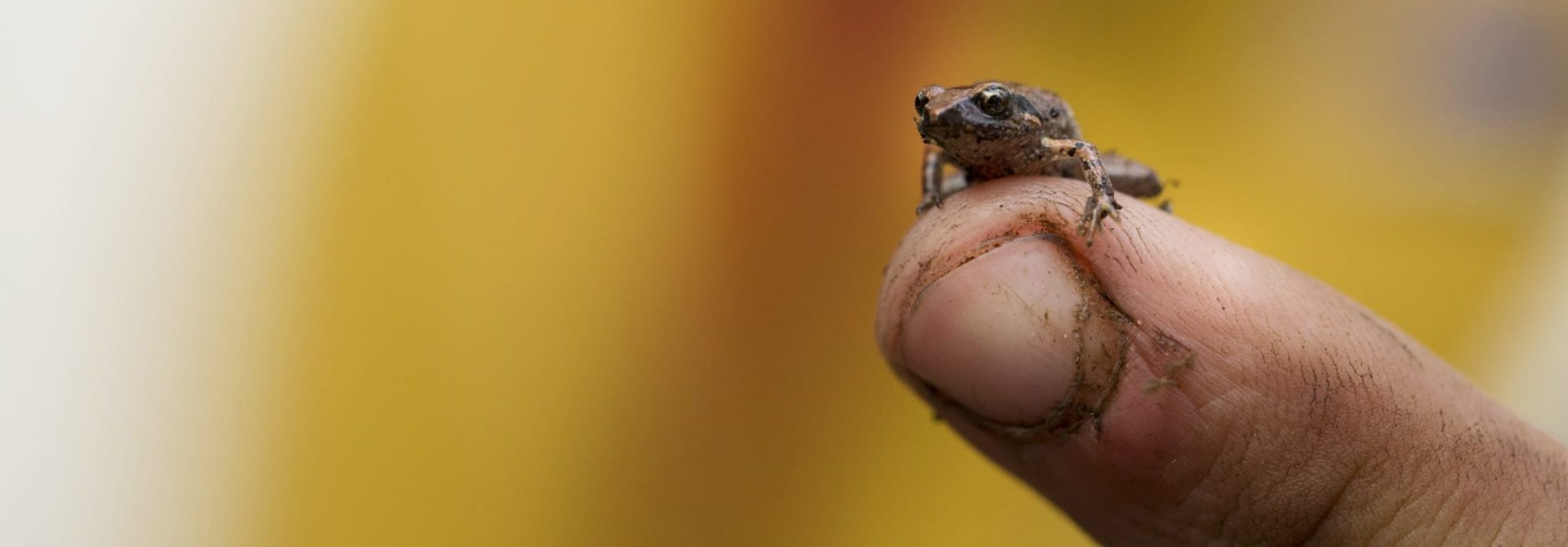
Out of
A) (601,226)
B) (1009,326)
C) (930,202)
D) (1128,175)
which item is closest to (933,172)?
(930,202)

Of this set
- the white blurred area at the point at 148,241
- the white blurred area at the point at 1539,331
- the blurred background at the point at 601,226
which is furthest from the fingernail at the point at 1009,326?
the white blurred area at the point at 1539,331

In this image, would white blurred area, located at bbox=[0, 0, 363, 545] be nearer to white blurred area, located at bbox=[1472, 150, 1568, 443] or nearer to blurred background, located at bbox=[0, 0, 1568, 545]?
blurred background, located at bbox=[0, 0, 1568, 545]

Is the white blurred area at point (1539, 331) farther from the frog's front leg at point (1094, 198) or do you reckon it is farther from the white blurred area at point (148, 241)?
the white blurred area at point (148, 241)

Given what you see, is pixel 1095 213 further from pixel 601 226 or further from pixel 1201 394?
pixel 601 226

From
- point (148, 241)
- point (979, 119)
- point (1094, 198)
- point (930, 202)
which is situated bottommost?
point (148, 241)

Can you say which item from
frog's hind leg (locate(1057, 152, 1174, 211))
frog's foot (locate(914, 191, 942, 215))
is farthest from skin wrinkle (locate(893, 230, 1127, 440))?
frog's hind leg (locate(1057, 152, 1174, 211))

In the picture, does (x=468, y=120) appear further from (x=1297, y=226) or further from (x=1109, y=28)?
(x=1297, y=226)
